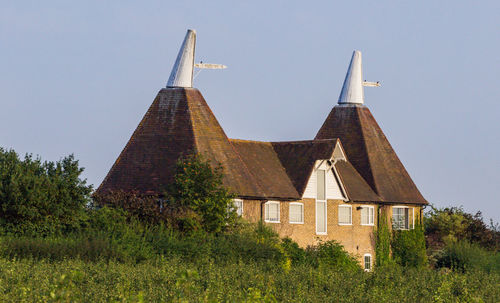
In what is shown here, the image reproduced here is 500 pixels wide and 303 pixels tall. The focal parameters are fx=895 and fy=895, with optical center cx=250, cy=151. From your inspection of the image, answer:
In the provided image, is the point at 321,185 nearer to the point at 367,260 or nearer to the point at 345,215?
the point at 345,215

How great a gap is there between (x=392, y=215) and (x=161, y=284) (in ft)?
101

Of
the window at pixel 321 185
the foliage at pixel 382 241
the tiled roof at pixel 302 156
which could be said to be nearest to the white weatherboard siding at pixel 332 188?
the window at pixel 321 185

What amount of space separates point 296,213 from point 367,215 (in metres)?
5.50

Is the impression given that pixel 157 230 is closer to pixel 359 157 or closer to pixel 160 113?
pixel 160 113

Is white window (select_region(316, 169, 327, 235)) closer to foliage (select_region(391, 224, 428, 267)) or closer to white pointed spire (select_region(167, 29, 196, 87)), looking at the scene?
foliage (select_region(391, 224, 428, 267))

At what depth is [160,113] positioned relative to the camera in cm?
4294

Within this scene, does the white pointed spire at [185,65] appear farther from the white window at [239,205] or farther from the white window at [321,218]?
the white window at [321,218]

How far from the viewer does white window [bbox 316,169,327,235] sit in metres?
45.0

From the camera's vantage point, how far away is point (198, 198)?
121 ft

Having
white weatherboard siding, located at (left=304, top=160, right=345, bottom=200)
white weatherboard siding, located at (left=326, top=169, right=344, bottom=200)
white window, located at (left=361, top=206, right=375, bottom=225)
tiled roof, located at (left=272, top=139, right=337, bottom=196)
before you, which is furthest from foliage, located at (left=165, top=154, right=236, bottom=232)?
white window, located at (left=361, top=206, right=375, bottom=225)

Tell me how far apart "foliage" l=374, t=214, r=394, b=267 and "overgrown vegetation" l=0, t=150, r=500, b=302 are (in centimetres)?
228

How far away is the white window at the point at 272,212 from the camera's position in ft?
138

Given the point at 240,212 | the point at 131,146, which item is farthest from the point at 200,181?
the point at 131,146

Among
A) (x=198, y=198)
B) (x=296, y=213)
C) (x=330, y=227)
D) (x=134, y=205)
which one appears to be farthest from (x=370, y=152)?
(x=134, y=205)
